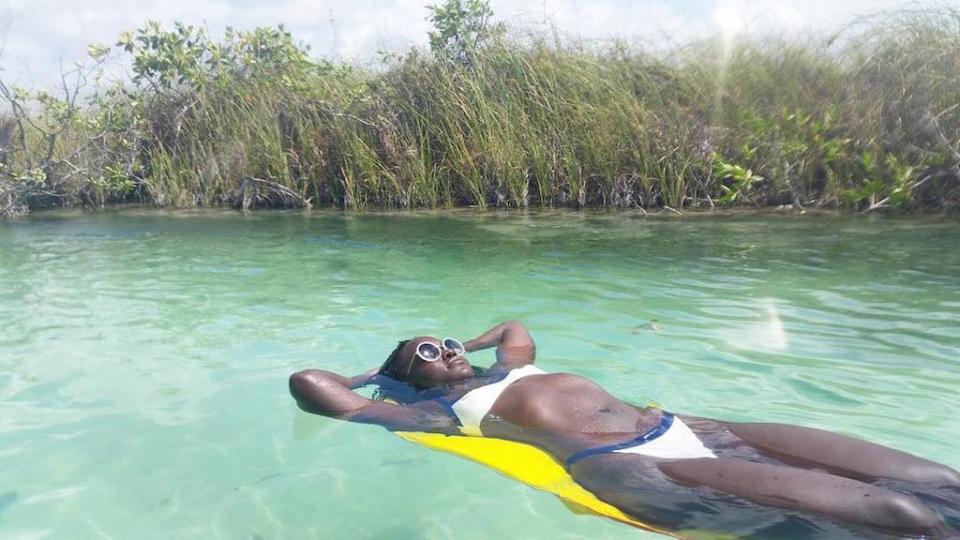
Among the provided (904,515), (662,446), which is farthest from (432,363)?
(904,515)

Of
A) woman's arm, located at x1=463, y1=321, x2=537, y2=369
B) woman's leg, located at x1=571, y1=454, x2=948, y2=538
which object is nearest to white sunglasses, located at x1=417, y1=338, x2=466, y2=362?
woman's arm, located at x1=463, y1=321, x2=537, y2=369

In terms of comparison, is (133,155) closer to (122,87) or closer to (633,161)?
(122,87)

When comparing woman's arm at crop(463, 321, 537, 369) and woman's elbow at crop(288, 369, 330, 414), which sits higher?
woman's arm at crop(463, 321, 537, 369)

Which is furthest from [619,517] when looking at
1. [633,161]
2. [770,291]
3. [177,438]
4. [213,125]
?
[213,125]

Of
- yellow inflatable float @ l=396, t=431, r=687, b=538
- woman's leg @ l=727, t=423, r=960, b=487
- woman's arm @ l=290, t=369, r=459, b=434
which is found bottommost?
yellow inflatable float @ l=396, t=431, r=687, b=538

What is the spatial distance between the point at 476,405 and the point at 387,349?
1.60 meters

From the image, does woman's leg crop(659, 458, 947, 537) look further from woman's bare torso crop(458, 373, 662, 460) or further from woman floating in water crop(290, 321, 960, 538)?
woman's bare torso crop(458, 373, 662, 460)

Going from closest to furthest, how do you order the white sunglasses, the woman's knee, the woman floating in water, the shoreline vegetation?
the woman's knee → the woman floating in water → the white sunglasses → the shoreline vegetation

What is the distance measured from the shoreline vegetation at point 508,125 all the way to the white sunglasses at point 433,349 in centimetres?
697

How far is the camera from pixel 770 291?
19.3ft

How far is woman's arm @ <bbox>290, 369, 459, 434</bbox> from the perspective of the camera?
340 cm

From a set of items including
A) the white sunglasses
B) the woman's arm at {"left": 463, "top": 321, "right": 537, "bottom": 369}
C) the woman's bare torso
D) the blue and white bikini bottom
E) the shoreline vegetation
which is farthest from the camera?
the shoreline vegetation

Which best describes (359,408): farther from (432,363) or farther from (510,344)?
(510,344)

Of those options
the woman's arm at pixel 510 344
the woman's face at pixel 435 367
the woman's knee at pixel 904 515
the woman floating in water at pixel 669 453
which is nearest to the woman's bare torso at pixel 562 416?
the woman floating in water at pixel 669 453
